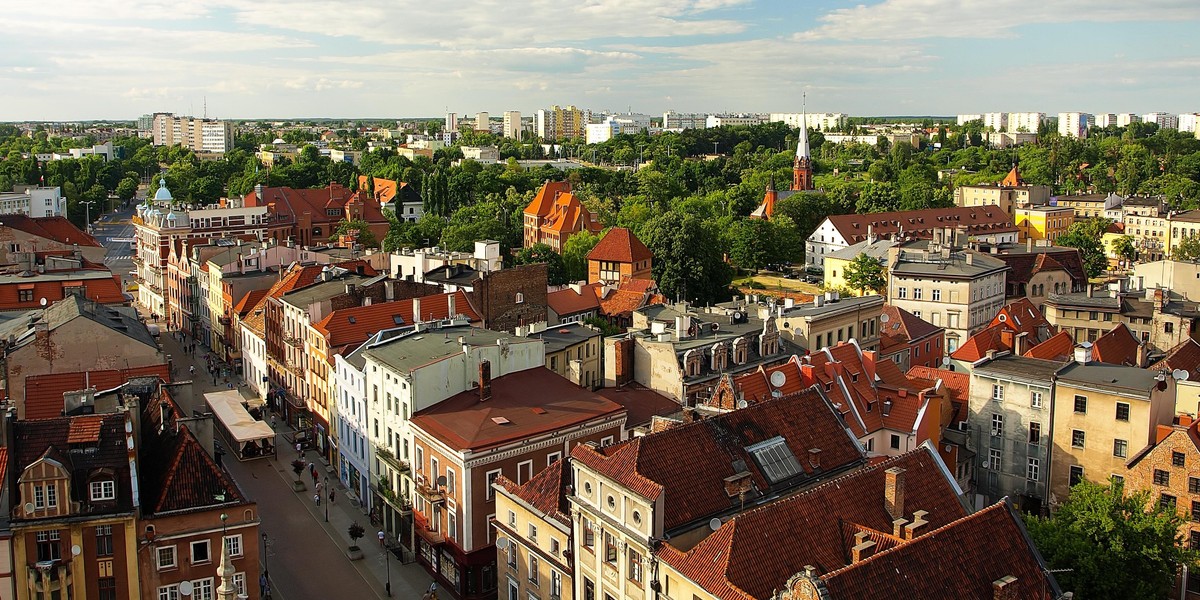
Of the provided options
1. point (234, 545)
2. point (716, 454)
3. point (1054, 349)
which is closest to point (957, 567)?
point (716, 454)

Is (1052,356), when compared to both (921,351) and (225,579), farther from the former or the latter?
(225,579)

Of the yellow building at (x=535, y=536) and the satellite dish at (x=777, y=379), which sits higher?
the satellite dish at (x=777, y=379)

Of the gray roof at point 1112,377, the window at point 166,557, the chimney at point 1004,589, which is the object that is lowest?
the window at point 166,557

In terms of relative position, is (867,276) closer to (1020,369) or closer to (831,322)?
(831,322)

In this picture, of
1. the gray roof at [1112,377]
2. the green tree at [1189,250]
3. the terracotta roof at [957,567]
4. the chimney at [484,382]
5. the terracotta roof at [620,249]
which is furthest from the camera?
the green tree at [1189,250]

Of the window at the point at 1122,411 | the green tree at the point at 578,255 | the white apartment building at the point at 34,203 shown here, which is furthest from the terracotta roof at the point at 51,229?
the window at the point at 1122,411

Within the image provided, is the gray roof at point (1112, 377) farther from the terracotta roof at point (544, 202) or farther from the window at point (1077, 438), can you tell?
the terracotta roof at point (544, 202)

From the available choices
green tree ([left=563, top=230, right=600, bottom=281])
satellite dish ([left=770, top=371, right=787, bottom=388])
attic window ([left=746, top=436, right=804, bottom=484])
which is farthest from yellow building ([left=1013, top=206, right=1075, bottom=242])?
attic window ([left=746, top=436, right=804, bottom=484])
